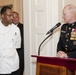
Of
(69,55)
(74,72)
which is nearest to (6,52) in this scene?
(69,55)

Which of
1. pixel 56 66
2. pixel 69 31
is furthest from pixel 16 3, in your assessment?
pixel 56 66

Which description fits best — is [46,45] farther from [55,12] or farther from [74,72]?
[74,72]

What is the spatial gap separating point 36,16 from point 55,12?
322 mm

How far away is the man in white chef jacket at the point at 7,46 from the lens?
101 inches

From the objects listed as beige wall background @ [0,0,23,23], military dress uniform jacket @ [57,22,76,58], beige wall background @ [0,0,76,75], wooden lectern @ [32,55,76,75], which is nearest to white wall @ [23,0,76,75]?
beige wall background @ [0,0,76,75]

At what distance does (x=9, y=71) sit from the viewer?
2.59 metres

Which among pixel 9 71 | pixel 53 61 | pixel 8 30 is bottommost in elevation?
pixel 9 71

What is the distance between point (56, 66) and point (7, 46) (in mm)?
899

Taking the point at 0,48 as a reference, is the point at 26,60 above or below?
below

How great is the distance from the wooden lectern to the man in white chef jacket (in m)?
0.66

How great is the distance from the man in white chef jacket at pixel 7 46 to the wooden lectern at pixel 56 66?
66 centimetres

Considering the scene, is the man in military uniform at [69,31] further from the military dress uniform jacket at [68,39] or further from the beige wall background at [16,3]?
the beige wall background at [16,3]

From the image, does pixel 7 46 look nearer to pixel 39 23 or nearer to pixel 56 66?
pixel 39 23

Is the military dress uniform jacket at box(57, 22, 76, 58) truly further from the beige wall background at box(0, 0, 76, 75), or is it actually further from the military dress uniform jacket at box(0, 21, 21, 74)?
the military dress uniform jacket at box(0, 21, 21, 74)
